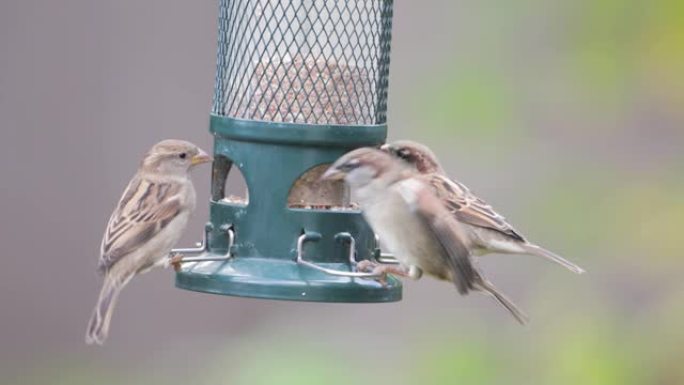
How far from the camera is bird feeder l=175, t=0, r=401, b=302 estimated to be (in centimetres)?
860

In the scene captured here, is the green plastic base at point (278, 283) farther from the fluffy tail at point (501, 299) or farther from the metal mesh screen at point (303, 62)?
the metal mesh screen at point (303, 62)

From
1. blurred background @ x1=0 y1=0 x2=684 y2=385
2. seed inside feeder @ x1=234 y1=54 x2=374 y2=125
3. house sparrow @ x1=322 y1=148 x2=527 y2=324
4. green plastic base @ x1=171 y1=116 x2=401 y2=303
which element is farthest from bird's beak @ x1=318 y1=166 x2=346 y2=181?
blurred background @ x1=0 y1=0 x2=684 y2=385

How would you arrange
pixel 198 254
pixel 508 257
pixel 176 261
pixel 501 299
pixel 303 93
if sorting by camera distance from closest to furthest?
pixel 501 299 → pixel 176 261 → pixel 303 93 → pixel 198 254 → pixel 508 257

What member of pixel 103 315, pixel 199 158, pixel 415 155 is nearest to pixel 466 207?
pixel 415 155

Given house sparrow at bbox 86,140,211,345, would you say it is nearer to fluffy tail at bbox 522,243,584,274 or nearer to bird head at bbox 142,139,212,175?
bird head at bbox 142,139,212,175

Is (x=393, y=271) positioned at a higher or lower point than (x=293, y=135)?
lower

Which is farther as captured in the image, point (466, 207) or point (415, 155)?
point (466, 207)

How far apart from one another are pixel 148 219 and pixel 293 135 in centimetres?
78

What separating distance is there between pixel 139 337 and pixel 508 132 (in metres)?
3.87

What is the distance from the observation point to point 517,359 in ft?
33.6

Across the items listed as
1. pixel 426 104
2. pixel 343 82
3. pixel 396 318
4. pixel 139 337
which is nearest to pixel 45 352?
pixel 139 337

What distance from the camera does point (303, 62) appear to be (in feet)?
29.1

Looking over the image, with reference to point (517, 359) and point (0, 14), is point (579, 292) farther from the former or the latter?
point (0, 14)

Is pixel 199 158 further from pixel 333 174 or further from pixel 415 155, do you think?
pixel 415 155
